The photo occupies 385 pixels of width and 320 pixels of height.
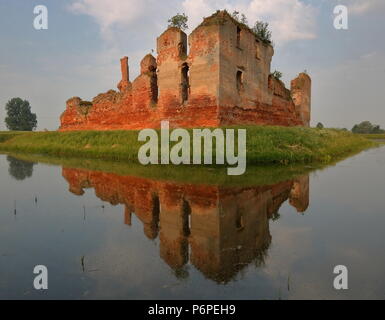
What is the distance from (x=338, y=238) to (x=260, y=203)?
196 cm

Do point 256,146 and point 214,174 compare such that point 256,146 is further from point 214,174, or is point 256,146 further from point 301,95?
point 301,95

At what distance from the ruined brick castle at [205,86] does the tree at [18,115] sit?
49.8 m

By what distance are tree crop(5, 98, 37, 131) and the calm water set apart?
207ft

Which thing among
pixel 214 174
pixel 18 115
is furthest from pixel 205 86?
pixel 18 115

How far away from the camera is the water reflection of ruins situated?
369 cm

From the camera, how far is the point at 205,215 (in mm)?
5312

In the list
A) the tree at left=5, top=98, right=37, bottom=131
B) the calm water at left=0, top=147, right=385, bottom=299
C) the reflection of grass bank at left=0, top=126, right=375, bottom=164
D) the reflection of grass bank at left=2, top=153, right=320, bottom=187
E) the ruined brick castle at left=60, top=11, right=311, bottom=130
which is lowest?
the calm water at left=0, top=147, right=385, bottom=299

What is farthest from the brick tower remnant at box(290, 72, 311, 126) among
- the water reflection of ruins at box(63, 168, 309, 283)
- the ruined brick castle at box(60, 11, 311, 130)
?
the water reflection of ruins at box(63, 168, 309, 283)

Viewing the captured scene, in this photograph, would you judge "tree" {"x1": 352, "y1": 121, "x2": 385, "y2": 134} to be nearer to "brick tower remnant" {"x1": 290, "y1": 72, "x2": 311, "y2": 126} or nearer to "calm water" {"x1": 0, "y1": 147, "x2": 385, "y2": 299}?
"brick tower remnant" {"x1": 290, "y1": 72, "x2": 311, "y2": 126}

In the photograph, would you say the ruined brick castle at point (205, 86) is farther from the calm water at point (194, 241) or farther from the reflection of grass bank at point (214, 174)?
the calm water at point (194, 241)

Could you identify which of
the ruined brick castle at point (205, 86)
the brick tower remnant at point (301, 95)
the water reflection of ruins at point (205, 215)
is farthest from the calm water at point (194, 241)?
the brick tower remnant at point (301, 95)

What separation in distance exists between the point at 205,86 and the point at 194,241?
36.8ft

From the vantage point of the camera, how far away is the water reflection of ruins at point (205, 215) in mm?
3689

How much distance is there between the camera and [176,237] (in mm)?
4406
